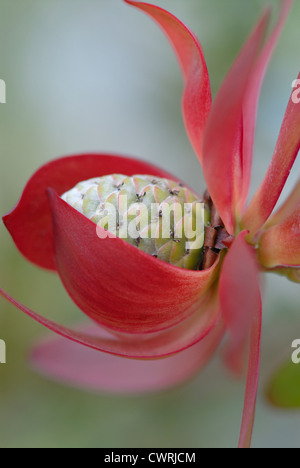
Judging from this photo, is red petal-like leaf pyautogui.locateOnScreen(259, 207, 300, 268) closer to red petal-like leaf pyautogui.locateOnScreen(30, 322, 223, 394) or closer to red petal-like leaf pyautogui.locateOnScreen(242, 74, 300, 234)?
red petal-like leaf pyautogui.locateOnScreen(242, 74, 300, 234)

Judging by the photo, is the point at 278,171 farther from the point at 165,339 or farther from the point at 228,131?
the point at 165,339

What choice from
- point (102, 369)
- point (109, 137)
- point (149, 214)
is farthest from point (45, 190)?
point (109, 137)

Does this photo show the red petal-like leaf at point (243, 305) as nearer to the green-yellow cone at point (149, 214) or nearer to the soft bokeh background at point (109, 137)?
the green-yellow cone at point (149, 214)
